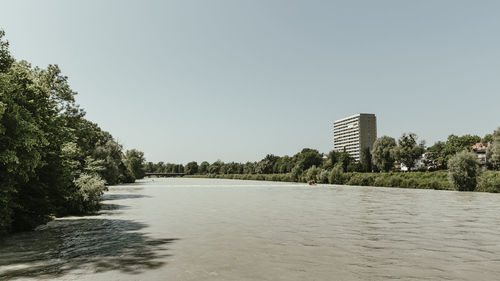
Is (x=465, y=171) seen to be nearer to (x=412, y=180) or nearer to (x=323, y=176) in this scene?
(x=412, y=180)

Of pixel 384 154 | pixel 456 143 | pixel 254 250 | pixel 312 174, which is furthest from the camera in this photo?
pixel 456 143

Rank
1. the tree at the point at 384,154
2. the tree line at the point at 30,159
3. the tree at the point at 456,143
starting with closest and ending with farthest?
the tree line at the point at 30,159 < the tree at the point at 384,154 < the tree at the point at 456,143

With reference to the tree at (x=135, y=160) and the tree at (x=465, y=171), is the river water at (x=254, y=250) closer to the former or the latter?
the tree at (x=465, y=171)

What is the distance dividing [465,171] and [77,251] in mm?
66740

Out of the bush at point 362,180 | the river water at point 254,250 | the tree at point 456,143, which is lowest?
the river water at point 254,250

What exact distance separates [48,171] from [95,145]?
210 feet

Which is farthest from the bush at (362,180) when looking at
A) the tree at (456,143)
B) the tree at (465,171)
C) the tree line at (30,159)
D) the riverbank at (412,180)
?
the tree line at (30,159)

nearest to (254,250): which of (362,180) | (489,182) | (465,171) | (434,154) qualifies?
(489,182)

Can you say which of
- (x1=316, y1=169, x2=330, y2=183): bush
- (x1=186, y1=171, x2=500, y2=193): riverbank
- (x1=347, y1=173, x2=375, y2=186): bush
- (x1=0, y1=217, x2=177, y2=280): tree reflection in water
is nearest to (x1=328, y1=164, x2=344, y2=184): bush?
(x1=186, y1=171, x2=500, y2=193): riverbank

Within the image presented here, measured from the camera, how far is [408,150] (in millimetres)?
123312

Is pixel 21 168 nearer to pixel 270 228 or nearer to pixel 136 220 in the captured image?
pixel 136 220

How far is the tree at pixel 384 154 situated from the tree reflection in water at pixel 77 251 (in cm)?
11782

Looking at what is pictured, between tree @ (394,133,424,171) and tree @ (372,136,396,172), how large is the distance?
2801mm

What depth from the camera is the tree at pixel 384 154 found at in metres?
126
